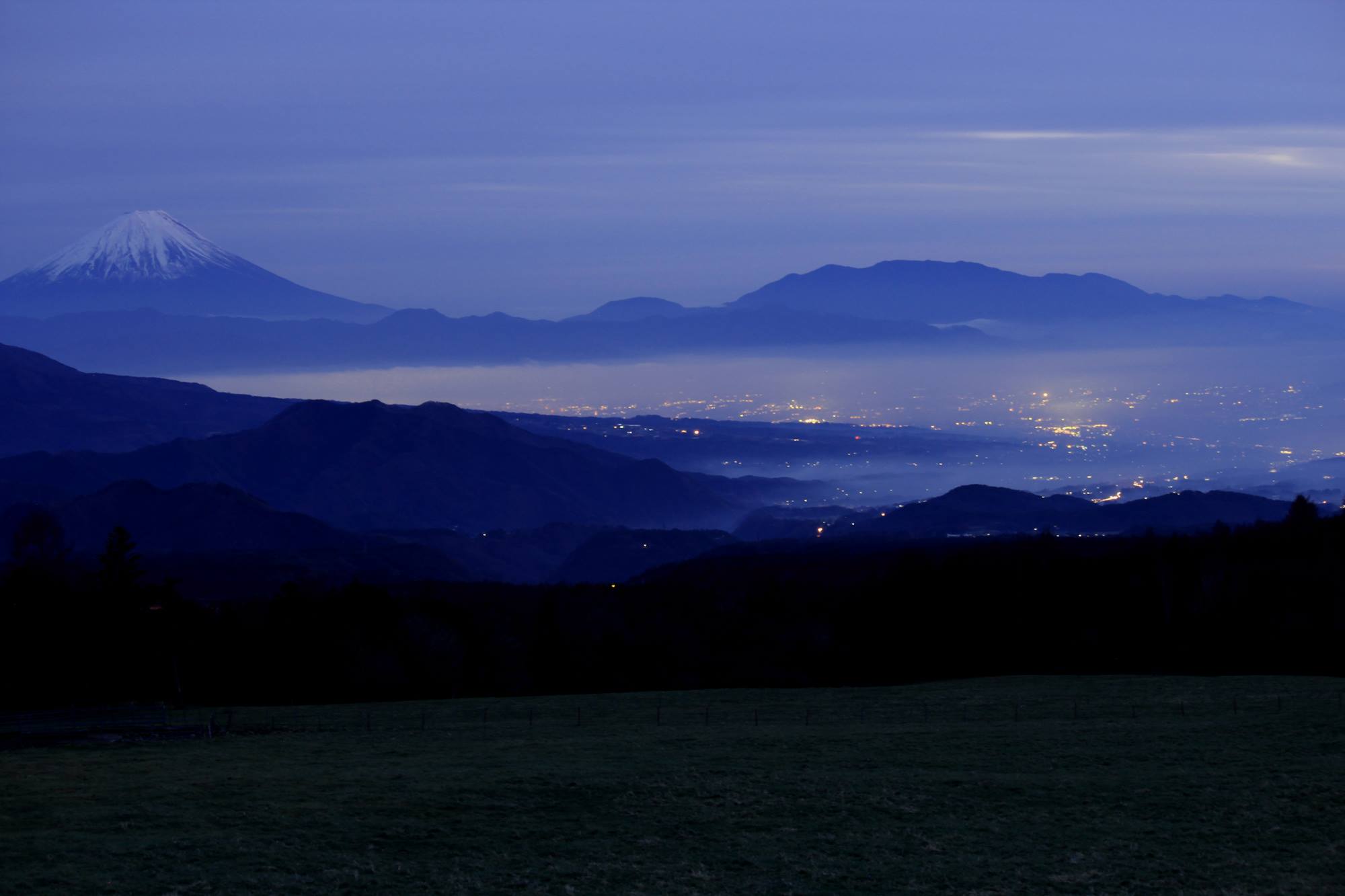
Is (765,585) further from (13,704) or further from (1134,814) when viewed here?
(1134,814)

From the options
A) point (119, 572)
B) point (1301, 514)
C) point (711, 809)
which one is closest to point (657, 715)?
point (711, 809)

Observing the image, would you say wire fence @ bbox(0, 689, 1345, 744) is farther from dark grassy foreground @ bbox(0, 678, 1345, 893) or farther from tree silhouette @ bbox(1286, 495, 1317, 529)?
tree silhouette @ bbox(1286, 495, 1317, 529)

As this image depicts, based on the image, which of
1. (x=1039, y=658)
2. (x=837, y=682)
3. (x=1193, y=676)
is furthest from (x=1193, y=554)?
(x=1193, y=676)

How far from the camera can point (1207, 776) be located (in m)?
32.9

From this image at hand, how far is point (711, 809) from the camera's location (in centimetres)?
3031

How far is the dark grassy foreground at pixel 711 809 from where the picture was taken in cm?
2527

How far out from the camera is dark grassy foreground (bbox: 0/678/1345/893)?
995 inches

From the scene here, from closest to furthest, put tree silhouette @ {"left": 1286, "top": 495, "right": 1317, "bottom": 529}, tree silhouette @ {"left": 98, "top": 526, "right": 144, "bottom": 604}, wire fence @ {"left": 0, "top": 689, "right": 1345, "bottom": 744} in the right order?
1. wire fence @ {"left": 0, "top": 689, "right": 1345, "bottom": 744}
2. tree silhouette @ {"left": 98, "top": 526, "right": 144, "bottom": 604}
3. tree silhouette @ {"left": 1286, "top": 495, "right": 1317, "bottom": 529}

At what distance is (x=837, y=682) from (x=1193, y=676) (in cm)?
2457

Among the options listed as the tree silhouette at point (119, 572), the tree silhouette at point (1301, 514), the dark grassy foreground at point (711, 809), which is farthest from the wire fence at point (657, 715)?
the tree silhouette at point (1301, 514)

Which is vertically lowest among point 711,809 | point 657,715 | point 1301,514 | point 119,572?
point 657,715

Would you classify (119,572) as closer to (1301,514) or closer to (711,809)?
(711,809)

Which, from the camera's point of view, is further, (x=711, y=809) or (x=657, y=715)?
(x=657, y=715)

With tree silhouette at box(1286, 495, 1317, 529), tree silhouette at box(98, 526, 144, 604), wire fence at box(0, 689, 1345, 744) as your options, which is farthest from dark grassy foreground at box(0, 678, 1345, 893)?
tree silhouette at box(1286, 495, 1317, 529)
